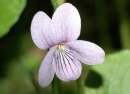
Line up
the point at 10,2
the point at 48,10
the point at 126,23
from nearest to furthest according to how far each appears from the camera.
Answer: the point at 10,2
the point at 126,23
the point at 48,10

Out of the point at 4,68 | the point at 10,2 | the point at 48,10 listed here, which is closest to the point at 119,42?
the point at 48,10

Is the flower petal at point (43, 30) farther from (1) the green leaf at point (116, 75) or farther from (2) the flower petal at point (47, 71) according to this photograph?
(1) the green leaf at point (116, 75)

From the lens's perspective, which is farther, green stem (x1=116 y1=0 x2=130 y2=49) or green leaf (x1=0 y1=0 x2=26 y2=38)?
green stem (x1=116 y1=0 x2=130 y2=49)

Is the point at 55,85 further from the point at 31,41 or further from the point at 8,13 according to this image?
the point at 31,41

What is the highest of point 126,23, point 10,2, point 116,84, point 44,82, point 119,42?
point 10,2

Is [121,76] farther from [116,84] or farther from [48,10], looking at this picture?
[48,10]

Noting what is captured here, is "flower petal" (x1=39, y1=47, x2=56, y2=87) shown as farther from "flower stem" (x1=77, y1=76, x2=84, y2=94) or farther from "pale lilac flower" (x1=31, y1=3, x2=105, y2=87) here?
"flower stem" (x1=77, y1=76, x2=84, y2=94)

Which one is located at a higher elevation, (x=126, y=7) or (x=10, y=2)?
(x=10, y=2)

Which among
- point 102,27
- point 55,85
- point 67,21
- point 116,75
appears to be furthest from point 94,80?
point 102,27

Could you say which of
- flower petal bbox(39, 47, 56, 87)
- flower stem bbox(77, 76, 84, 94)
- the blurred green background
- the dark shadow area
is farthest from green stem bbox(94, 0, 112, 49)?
flower petal bbox(39, 47, 56, 87)
